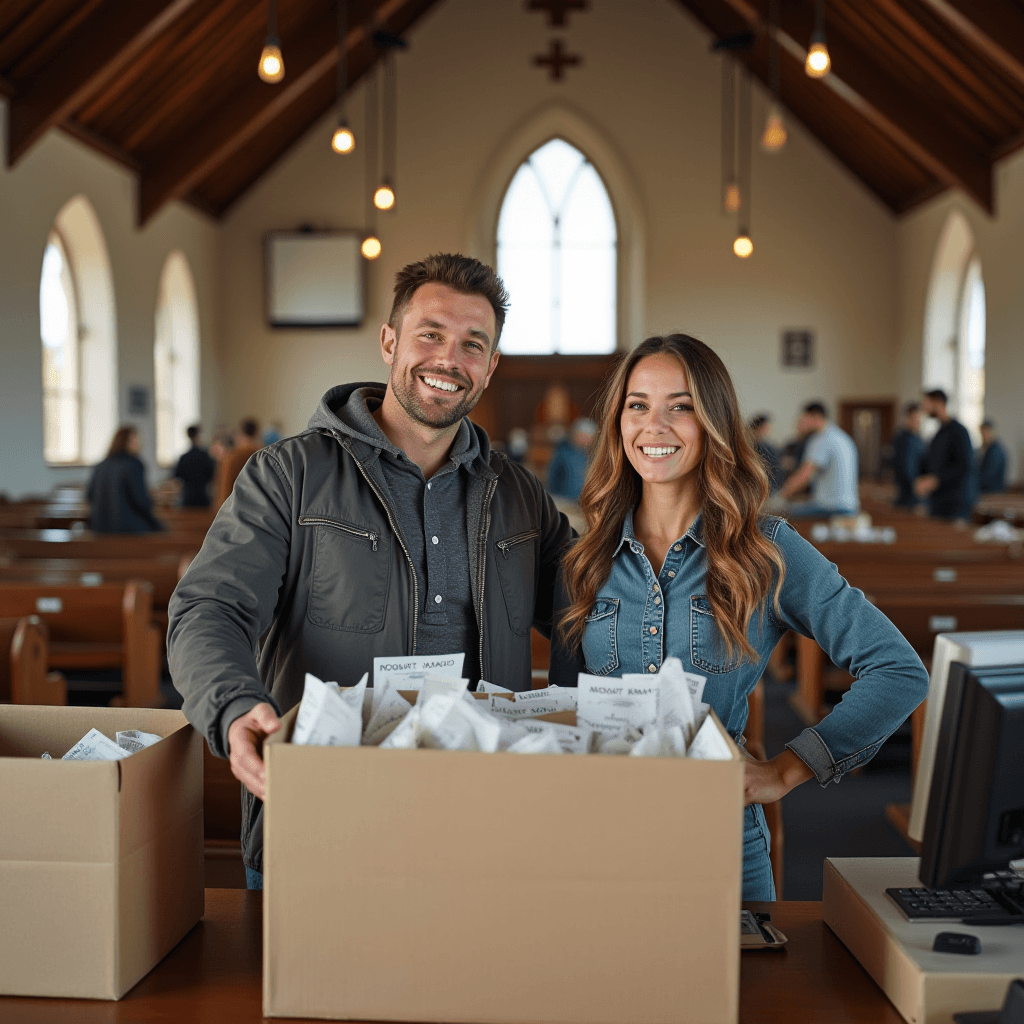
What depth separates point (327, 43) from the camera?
1128 cm

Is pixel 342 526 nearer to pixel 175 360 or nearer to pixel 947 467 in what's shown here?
pixel 947 467

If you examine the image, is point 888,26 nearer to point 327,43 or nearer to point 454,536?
point 327,43

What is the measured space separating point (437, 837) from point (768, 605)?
2.42 feet

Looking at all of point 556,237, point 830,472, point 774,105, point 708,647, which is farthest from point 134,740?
point 556,237

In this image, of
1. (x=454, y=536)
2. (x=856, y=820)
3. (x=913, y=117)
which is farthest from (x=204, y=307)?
(x=454, y=536)

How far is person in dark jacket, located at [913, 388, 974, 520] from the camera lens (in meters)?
8.09

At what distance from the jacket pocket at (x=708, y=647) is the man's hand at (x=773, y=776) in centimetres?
20

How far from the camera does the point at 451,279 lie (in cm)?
174

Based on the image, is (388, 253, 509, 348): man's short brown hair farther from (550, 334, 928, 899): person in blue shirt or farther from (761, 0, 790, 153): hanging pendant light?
(761, 0, 790, 153): hanging pendant light

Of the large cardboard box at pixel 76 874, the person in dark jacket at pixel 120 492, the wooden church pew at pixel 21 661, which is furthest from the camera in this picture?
the person in dark jacket at pixel 120 492

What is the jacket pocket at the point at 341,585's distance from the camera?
1608mm

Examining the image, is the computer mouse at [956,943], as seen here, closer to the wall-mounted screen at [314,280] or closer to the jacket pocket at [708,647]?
the jacket pocket at [708,647]

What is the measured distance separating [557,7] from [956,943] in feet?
48.4

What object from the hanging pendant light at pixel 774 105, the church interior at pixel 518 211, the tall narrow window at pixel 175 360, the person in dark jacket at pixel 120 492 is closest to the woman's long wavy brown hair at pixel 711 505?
the person in dark jacket at pixel 120 492
